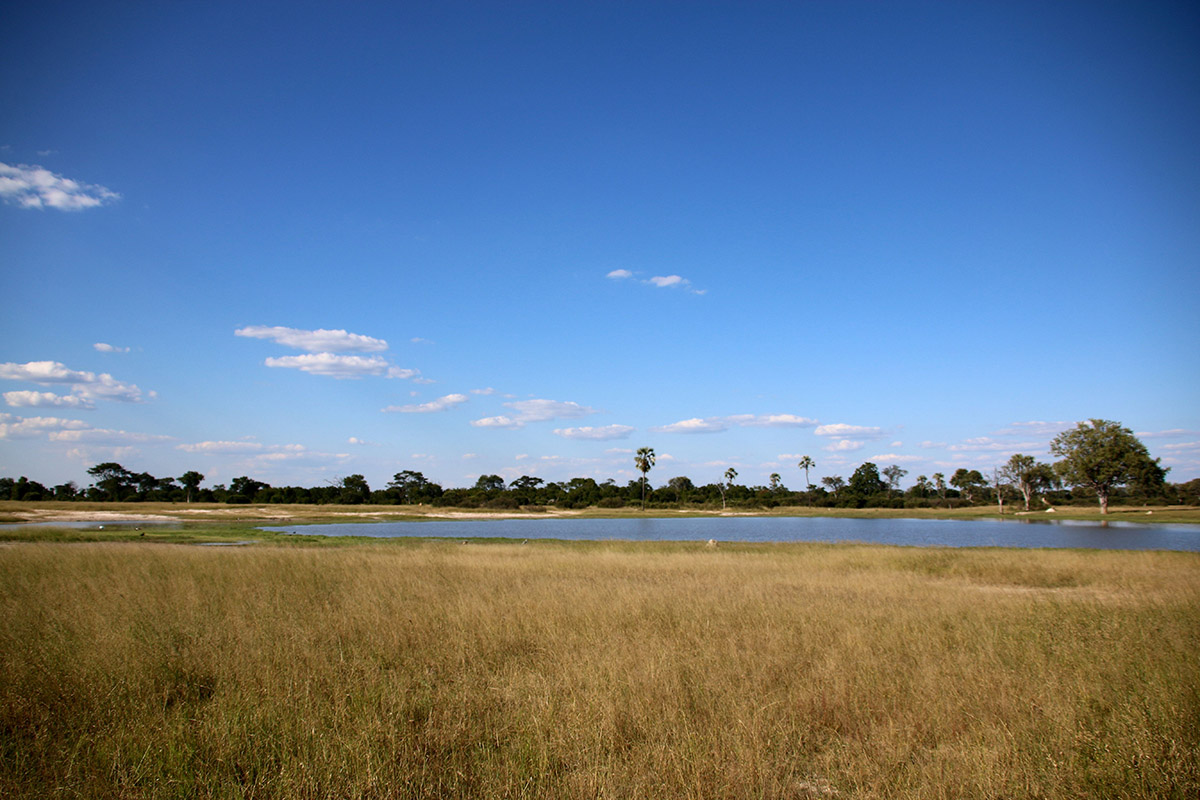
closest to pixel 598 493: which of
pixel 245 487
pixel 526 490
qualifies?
pixel 526 490

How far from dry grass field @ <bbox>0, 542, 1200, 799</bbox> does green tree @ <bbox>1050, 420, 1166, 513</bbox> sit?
82.1 meters

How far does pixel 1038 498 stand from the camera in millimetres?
119938

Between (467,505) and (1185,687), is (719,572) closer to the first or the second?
(1185,687)

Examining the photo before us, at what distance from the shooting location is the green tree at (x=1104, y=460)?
74.8 meters

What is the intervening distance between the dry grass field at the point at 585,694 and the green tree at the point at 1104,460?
82.1 m

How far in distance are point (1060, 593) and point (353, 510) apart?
96.7m

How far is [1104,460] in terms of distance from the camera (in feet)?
250

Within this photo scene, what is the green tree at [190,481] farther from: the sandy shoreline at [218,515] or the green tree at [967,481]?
the green tree at [967,481]

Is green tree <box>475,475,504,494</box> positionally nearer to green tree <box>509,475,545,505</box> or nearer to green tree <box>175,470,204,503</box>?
green tree <box>509,475,545,505</box>

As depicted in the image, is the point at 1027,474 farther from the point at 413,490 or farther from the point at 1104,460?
the point at 413,490

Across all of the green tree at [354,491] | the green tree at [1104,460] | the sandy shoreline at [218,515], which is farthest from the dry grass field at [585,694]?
the green tree at [354,491]

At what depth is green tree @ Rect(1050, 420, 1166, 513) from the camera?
245ft

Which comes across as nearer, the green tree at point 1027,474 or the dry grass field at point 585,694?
the dry grass field at point 585,694

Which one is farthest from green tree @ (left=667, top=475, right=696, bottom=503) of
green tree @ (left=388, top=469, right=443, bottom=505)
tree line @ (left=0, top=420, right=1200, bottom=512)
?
green tree @ (left=388, top=469, right=443, bottom=505)
